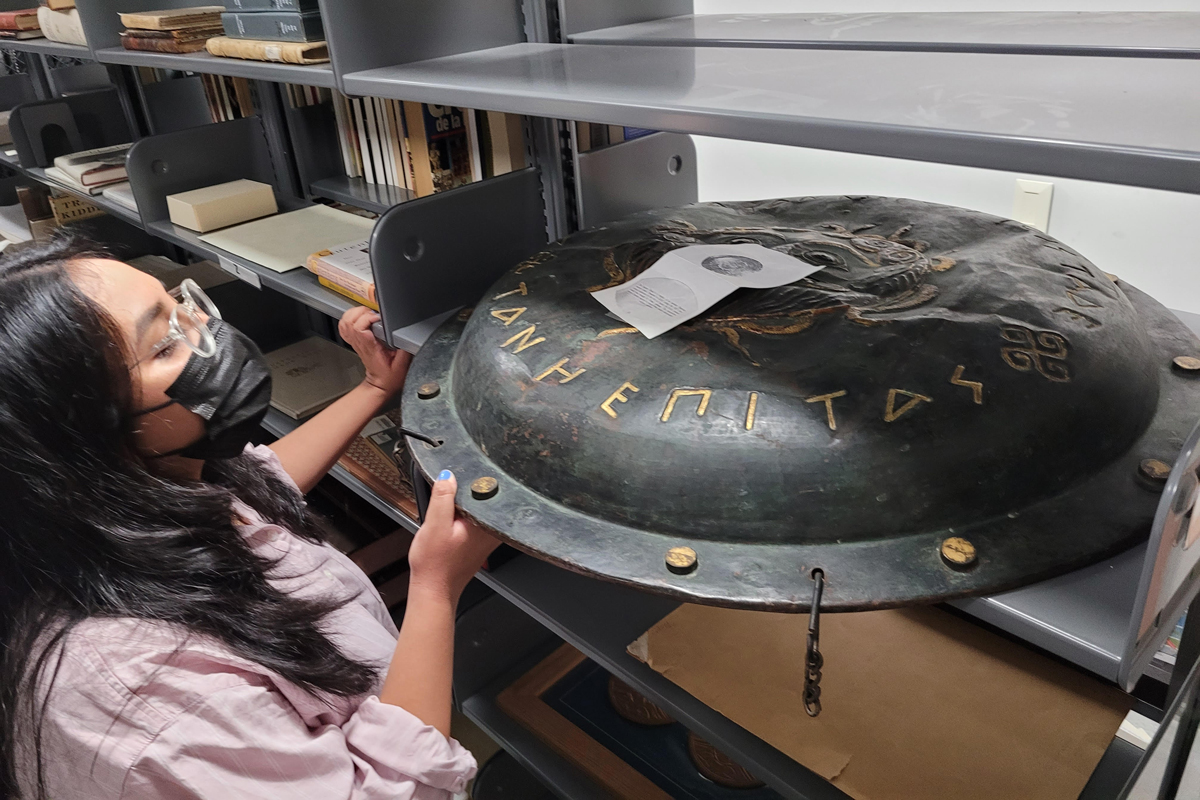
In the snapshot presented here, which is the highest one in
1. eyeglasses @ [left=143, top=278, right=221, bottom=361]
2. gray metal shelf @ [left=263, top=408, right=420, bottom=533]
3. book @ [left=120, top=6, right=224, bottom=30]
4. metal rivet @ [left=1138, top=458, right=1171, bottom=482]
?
book @ [left=120, top=6, right=224, bottom=30]

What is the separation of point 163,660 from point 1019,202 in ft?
5.15

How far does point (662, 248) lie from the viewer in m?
1.07

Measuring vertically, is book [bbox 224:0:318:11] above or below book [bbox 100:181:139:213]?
above

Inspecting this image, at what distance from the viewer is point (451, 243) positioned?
51.8 inches

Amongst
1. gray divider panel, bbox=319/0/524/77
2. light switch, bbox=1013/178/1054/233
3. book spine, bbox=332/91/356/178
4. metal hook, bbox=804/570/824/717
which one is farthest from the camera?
book spine, bbox=332/91/356/178

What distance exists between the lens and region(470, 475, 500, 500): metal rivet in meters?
0.84

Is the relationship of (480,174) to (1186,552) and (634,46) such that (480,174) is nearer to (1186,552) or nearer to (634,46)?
(634,46)

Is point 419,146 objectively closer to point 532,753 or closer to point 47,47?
point 532,753

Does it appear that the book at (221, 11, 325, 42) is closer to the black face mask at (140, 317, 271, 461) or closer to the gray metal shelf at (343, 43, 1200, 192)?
the gray metal shelf at (343, 43, 1200, 192)

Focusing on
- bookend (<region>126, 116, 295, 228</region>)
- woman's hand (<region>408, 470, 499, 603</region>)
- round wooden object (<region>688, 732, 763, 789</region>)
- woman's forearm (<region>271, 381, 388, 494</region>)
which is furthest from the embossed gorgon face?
bookend (<region>126, 116, 295, 228</region>)

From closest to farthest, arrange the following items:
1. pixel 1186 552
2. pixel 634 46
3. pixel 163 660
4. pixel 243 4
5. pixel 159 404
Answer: pixel 1186 552 < pixel 163 660 < pixel 159 404 < pixel 634 46 < pixel 243 4

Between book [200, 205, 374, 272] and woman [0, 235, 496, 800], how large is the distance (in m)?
0.66

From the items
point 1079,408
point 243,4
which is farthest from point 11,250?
point 1079,408

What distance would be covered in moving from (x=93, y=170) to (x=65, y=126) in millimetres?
622
